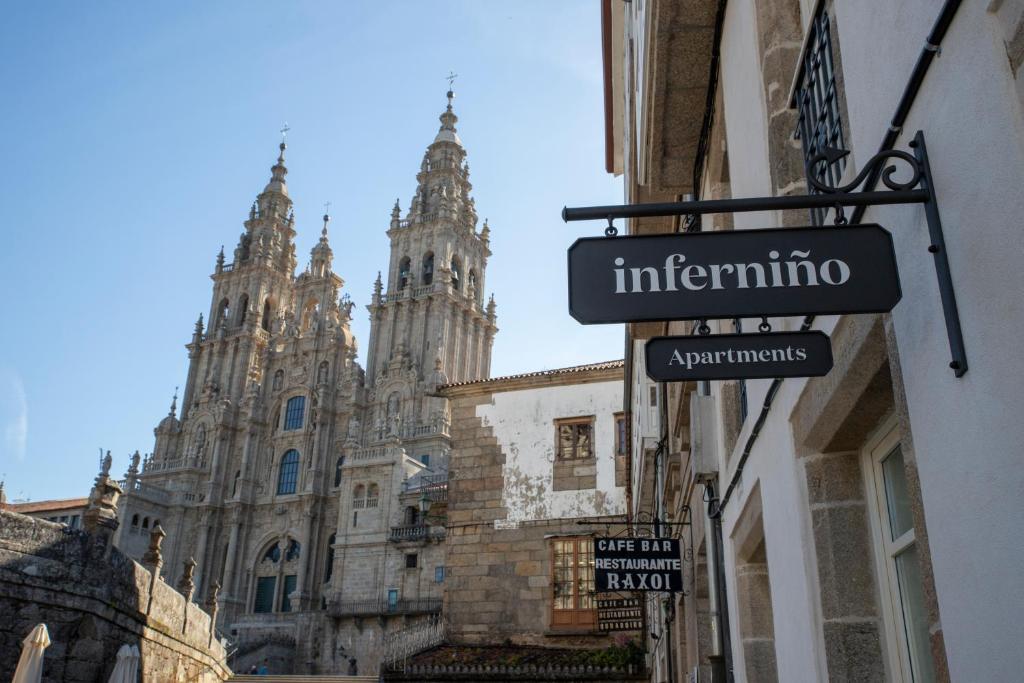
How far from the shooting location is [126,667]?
14.4m

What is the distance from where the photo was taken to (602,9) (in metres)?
13.3

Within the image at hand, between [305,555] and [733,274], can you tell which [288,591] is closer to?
[305,555]

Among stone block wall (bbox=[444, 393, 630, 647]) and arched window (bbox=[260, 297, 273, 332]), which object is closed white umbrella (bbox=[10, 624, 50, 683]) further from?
arched window (bbox=[260, 297, 273, 332])

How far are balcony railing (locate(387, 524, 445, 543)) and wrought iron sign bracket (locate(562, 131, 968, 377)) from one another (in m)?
38.8

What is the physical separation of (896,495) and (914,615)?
0.44m

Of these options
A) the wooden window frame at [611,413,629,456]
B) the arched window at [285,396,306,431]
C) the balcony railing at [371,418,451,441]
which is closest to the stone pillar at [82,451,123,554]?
the wooden window frame at [611,413,629,456]

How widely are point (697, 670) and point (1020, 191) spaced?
6877mm

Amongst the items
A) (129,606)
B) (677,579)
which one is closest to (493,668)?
(129,606)

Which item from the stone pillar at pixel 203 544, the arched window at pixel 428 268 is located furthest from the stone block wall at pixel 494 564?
the arched window at pixel 428 268

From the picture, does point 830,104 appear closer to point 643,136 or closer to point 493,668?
point 643,136

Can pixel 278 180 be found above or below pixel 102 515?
above

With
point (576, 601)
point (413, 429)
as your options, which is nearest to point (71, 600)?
point (576, 601)

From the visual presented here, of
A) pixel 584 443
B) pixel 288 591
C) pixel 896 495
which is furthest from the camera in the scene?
pixel 288 591

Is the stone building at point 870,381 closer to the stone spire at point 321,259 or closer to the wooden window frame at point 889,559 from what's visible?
the wooden window frame at point 889,559
